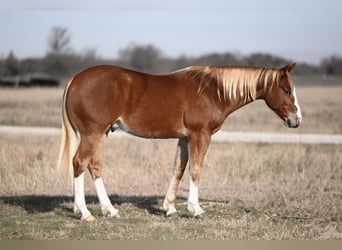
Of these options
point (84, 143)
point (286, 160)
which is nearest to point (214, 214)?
point (84, 143)

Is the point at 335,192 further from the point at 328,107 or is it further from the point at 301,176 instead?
the point at 328,107

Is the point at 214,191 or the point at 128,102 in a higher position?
the point at 128,102

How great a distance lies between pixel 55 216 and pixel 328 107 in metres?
23.0

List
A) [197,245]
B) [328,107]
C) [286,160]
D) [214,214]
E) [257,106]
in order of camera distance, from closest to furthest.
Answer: [197,245]
[214,214]
[286,160]
[328,107]
[257,106]

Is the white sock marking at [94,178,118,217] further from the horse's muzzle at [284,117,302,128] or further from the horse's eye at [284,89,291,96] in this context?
the horse's eye at [284,89,291,96]

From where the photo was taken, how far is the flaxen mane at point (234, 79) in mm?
7785

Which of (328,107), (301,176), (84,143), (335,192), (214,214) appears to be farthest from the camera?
(328,107)

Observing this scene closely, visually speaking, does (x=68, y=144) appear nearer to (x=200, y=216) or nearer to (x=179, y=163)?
(x=179, y=163)

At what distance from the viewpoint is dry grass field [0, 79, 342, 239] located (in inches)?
276

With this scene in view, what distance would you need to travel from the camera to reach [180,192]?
998 centimetres

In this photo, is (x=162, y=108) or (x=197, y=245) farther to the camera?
(x=162, y=108)

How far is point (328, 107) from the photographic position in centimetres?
2856

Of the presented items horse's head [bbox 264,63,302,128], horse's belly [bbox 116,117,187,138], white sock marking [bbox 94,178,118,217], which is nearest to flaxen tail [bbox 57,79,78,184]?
white sock marking [bbox 94,178,118,217]

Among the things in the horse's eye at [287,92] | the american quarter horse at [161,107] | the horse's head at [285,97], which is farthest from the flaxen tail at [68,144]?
the horse's eye at [287,92]
